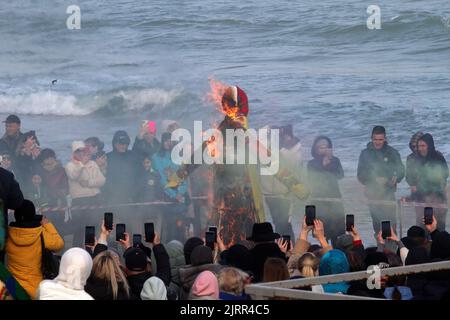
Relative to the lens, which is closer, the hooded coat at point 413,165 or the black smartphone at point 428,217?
the black smartphone at point 428,217

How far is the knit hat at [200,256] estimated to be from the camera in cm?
1012

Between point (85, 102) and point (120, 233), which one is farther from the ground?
point (85, 102)

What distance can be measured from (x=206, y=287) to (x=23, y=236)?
4.90 ft

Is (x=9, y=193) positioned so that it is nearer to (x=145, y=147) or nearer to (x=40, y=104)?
(x=145, y=147)

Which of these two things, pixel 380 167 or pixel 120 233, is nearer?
pixel 120 233

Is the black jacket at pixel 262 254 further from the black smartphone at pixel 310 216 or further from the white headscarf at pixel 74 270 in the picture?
the white headscarf at pixel 74 270

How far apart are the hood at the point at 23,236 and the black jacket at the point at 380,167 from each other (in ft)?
20.5

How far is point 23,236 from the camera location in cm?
980

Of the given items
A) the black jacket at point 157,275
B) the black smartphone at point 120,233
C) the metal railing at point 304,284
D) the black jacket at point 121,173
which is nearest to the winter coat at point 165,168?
the black jacket at point 121,173

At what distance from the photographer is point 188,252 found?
11.1 meters

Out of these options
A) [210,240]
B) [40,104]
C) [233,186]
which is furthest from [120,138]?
[210,240]
